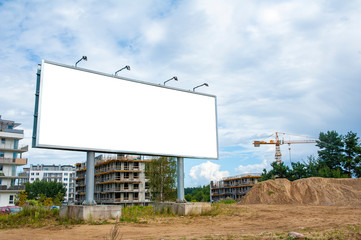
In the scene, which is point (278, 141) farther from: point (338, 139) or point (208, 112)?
point (208, 112)

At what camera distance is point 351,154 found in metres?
47.1

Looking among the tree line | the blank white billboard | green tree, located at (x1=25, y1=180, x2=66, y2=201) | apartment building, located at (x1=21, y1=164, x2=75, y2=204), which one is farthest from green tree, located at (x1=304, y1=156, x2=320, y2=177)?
apartment building, located at (x1=21, y1=164, x2=75, y2=204)

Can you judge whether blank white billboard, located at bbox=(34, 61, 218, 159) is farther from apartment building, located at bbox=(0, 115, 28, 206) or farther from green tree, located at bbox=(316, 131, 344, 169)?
apartment building, located at bbox=(0, 115, 28, 206)

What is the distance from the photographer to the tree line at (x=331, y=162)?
4594 cm

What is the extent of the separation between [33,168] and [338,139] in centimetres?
13279

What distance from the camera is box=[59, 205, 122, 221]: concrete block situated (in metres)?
17.2

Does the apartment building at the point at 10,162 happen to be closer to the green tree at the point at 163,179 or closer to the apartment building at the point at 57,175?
the green tree at the point at 163,179

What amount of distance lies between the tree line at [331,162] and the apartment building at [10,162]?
135 feet

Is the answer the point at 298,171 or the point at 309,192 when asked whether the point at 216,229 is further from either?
the point at 298,171

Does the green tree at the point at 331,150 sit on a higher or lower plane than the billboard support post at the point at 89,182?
higher

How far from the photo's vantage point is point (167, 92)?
22.4 metres

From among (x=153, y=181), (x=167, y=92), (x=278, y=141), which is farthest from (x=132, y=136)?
(x=278, y=141)

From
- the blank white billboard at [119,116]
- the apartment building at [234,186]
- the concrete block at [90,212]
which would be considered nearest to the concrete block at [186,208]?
the blank white billboard at [119,116]

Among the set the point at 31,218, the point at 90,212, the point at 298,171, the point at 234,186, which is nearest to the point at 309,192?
the point at 298,171
